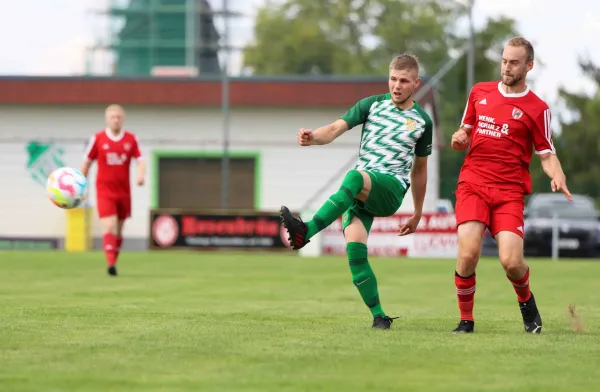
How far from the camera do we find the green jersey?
9023 millimetres

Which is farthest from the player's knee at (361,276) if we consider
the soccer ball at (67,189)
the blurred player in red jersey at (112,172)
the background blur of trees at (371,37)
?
the background blur of trees at (371,37)

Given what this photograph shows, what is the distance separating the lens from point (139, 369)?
6422 millimetres

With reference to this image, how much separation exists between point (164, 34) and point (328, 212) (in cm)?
4653

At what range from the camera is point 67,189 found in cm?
1446

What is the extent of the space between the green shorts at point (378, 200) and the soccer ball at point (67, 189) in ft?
19.8

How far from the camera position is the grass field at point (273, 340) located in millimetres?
6137

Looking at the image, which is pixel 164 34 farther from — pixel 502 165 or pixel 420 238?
pixel 502 165

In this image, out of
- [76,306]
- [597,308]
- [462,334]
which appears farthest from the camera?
[597,308]

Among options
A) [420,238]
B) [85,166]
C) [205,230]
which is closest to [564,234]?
[420,238]

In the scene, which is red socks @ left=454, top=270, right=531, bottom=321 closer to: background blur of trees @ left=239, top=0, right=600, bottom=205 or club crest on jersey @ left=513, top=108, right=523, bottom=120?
club crest on jersey @ left=513, top=108, right=523, bottom=120

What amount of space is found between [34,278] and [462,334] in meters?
9.10

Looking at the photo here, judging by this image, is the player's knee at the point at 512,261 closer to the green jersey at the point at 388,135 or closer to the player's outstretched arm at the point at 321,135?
the green jersey at the point at 388,135

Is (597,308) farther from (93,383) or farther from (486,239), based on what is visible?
(486,239)

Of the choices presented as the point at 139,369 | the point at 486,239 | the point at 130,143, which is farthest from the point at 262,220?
the point at 139,369
